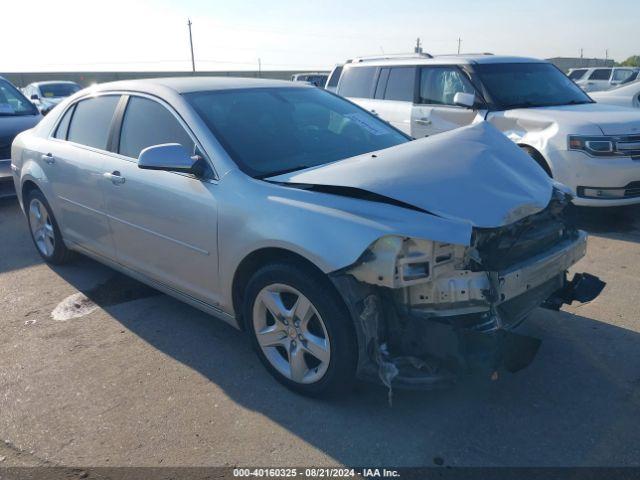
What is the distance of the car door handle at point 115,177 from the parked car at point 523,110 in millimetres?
3989

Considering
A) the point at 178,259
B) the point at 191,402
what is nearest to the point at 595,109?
the point at 178,259

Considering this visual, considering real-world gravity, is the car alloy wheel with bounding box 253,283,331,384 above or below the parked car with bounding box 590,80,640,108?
below

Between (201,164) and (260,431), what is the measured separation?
5.19 ft

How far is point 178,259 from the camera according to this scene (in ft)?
12.0

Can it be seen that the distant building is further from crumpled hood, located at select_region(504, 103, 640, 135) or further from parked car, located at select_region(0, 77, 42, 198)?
parked car, located at select_region(0, 77, 42, 198)

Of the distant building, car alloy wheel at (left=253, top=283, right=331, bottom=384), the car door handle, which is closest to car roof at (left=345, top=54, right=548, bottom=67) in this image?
the car door handle

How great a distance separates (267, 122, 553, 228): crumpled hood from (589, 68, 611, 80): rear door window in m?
20.9

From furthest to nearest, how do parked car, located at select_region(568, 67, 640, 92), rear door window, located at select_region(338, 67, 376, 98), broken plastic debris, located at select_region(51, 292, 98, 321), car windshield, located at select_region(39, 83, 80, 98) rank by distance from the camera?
parked car, located at select_region(568, 67, 640, 92) → car windshield, located at select_region(39, 83, 80, 98) → rear door window, located at select_region(338, 67, 376, 98) → broken plastic debris, located at select_region(51, 292, 98, 321)

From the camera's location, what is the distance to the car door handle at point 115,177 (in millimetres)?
3984

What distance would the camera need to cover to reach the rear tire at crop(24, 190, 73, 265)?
17.1 ft

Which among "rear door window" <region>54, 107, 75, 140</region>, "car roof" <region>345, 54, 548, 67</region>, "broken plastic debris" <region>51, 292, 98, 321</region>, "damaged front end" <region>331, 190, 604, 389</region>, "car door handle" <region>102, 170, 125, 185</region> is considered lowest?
"broken plastic debris" <region>51, 292, 98, 321</region>

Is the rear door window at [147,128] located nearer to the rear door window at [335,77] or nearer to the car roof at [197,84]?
the car roof at [197,84]

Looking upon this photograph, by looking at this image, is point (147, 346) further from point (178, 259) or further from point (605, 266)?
point (605, 266)

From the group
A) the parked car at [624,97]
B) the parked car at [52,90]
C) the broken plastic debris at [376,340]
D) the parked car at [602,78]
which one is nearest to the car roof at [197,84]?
the broken plastic debris at [376,340]
